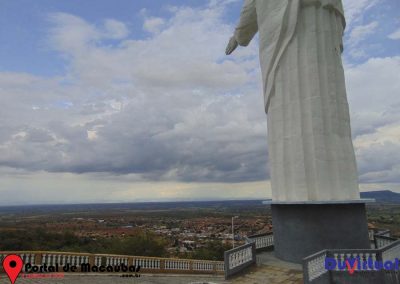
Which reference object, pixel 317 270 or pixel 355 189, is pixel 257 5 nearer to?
pixel 355 189

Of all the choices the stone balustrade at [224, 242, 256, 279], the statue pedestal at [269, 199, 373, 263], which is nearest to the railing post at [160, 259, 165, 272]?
the stone balustrade at [224, 242, 256, 279]

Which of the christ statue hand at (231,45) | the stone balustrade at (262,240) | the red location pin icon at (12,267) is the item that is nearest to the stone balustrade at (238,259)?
the stone balustrade at (262,240)

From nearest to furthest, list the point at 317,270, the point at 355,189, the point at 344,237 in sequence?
the point at 317,270
the point at 344,237
the point at 355,189

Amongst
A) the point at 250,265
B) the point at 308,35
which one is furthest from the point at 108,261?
the point at 308,35

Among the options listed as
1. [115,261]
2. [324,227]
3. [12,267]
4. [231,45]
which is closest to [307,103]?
[324,227]

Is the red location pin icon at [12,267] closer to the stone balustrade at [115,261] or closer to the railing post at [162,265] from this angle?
the stone balustrade at [115,261]
